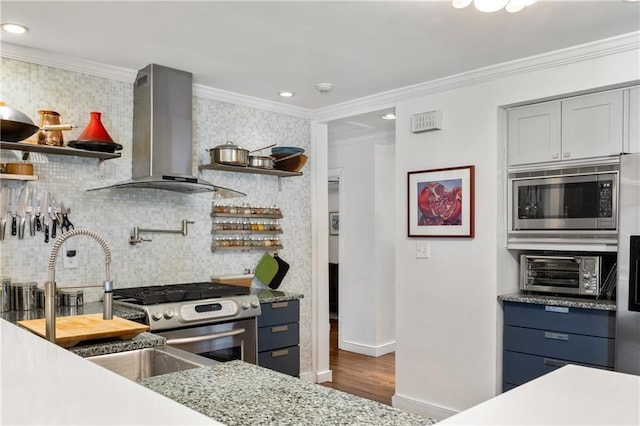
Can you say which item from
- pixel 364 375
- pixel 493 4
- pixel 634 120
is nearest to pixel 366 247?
pixel 364 375

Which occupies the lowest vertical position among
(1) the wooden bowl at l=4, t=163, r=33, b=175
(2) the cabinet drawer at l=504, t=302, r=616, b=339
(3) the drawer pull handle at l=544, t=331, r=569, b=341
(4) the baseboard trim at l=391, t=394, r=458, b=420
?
(4) the baseboard trim at l=391, t=394, r=458, b=420

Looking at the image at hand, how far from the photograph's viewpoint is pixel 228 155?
3586 mm

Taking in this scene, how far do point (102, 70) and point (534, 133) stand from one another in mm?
2715

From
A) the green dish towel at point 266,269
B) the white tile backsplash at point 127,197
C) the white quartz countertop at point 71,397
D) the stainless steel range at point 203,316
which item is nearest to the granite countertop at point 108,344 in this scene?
the white tile backsplash at point 127,197

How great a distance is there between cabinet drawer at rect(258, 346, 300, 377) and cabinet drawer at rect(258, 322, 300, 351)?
0.03 meters

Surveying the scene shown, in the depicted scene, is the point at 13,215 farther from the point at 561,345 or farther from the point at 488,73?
the point at 561,345

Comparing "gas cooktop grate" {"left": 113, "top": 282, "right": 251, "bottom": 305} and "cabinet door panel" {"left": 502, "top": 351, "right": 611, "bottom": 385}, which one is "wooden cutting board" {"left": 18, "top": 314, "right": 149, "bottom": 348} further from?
"cabinet door panel" {"left": 502, "top": 351, "right": 611, "bottom": 385}

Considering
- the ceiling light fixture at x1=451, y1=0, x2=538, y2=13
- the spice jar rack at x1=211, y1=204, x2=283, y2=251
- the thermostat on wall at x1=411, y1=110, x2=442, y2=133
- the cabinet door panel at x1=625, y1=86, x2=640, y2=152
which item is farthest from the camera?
the spice jar rack at x1=211, y1=204, x2=283, y2=251

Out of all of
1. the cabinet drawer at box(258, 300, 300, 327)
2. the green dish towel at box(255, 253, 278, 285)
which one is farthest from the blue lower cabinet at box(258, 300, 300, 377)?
the green dish towel at box(255, 253, 278, 285)

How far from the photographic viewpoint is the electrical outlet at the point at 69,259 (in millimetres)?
3074

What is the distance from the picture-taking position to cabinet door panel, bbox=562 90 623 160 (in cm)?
284

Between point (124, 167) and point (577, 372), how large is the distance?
9.51 ft

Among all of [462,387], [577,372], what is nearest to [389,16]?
[577,372]

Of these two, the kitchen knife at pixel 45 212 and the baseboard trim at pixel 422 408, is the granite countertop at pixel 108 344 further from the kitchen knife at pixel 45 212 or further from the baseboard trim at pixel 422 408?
the baseboard trim at pixel 422 408
